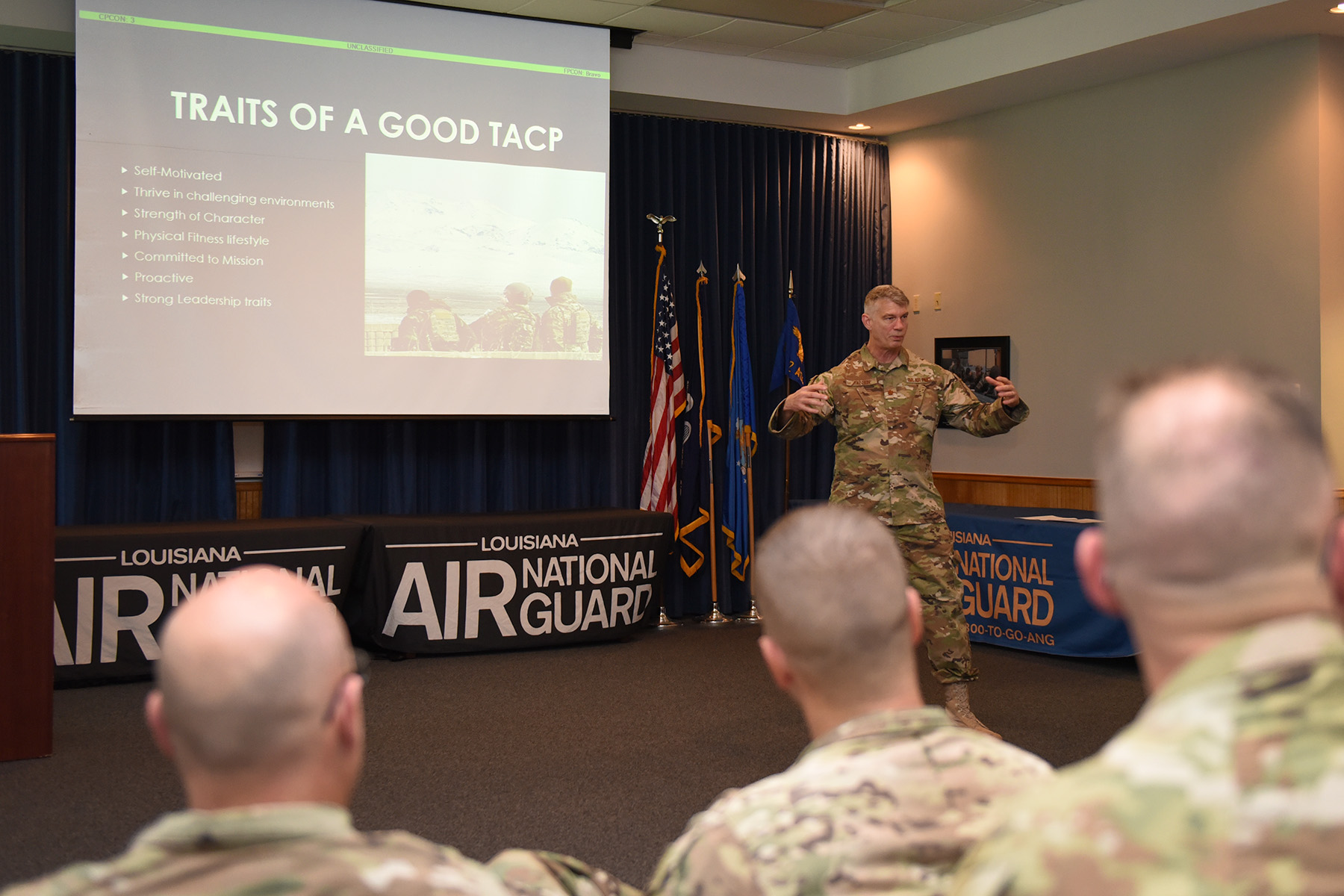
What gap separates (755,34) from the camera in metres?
6.69

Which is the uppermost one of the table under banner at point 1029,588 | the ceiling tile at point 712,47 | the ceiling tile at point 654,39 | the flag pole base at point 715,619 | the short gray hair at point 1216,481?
the ceiling tile at point 712,47

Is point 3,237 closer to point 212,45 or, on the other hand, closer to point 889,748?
point 212,45

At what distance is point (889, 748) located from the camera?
119 centimetres

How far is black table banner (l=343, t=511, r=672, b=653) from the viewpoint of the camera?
584cm

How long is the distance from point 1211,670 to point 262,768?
73 cm

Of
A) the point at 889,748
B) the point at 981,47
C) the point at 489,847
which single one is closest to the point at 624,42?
the point at 981,47

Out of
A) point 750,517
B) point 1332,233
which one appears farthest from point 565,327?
point 1332,233

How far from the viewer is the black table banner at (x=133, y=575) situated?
17.1 feet

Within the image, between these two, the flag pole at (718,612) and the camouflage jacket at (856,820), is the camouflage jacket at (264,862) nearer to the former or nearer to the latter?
the camouflage jacket at (856,820)

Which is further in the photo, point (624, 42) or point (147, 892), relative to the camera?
point (624, 42)

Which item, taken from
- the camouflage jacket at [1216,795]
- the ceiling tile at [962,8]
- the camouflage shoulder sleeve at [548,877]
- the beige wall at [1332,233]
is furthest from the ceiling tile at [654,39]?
the camouflage jacket at [1216,795]

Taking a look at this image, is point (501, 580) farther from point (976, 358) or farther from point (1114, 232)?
point (1114, 232)

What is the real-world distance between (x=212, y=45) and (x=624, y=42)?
2161mm

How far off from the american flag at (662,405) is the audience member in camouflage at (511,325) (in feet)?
3.03
